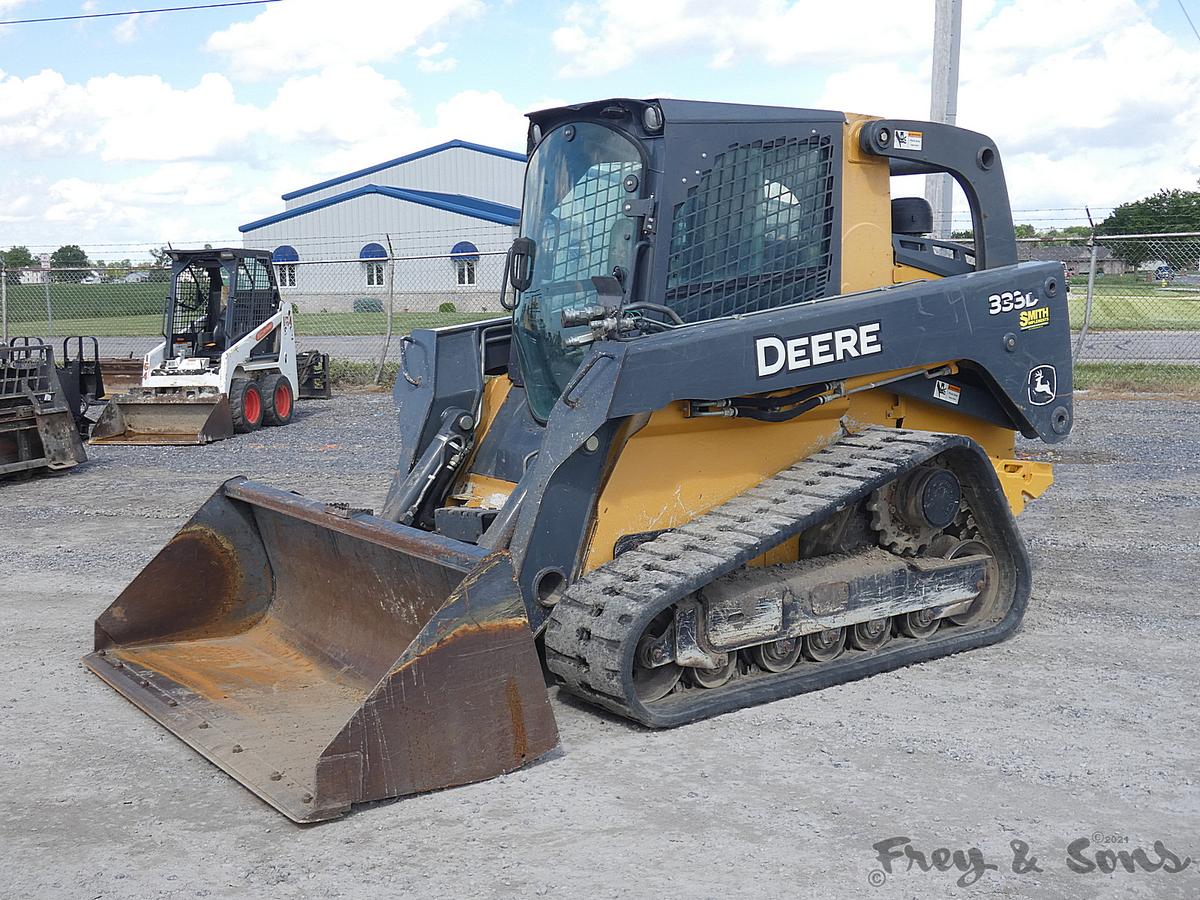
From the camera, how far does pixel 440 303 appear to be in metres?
36.3

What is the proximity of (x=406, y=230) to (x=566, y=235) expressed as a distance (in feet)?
128

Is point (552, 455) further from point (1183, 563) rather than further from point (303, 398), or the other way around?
point (303, 398)

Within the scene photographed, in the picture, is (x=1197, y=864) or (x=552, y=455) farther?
(x=552, y=455)

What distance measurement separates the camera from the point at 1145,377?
15.8 meters

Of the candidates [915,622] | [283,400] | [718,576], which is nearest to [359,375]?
[283,400]

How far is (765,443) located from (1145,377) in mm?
12008

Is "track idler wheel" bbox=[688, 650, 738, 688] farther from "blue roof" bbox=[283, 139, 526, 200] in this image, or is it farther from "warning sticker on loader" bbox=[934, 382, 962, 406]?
"blue roof" bbox=[283, 139, 526, 200]

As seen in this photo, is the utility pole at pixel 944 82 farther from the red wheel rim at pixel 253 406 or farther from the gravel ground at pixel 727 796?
the gravel ground at pixel 727 796

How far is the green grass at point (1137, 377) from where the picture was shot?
1521 centimetres

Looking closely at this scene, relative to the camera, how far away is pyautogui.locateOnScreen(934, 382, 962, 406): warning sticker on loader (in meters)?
5.89

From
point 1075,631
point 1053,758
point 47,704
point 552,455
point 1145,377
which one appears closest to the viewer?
point 1053,758

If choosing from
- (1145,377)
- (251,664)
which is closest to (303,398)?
(1145,377)

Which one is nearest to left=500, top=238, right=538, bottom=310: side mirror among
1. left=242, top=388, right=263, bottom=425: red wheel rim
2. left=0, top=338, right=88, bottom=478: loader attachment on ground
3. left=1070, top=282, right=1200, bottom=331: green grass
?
left=0, top=338, right=88, bottom=478: loader attachment on ground

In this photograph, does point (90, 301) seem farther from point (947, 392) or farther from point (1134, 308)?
point (947, 392)
